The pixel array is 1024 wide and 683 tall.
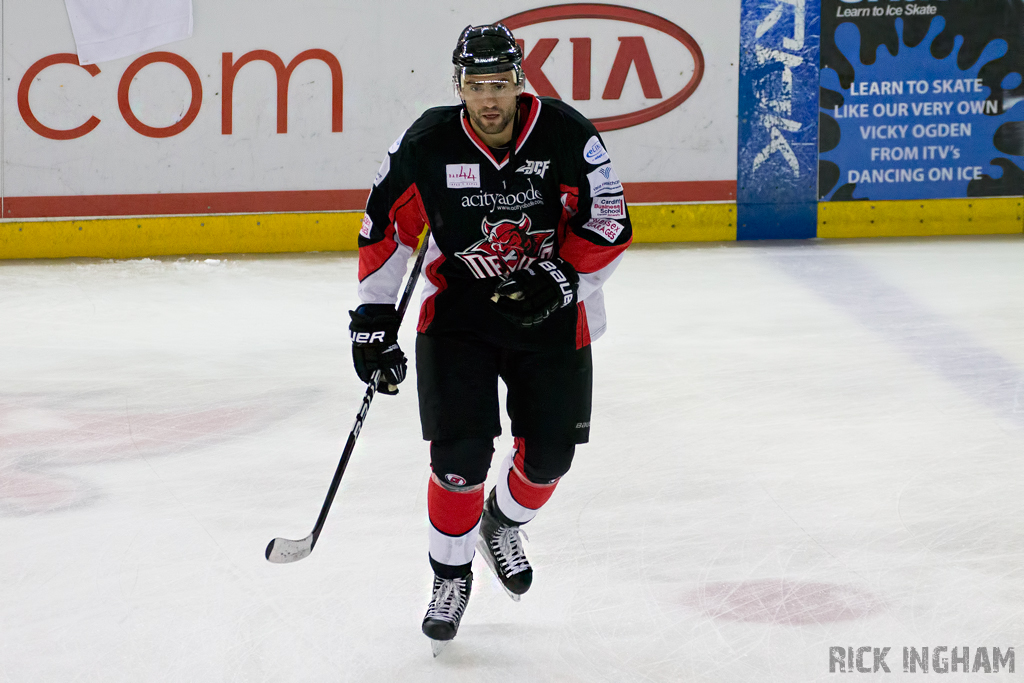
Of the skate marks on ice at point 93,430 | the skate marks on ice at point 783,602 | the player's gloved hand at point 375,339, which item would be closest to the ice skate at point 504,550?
the skate marks on ice at point 783,602

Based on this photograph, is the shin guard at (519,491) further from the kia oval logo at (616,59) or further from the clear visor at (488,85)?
the kia oval logo at (616,59)

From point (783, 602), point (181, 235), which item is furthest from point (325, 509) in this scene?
point (181, 235)

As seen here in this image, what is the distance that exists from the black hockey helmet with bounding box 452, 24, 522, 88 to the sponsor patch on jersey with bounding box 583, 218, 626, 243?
29 centimetres

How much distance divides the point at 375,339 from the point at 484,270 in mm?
235

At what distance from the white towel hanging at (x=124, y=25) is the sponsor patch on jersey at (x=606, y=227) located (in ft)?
15.4

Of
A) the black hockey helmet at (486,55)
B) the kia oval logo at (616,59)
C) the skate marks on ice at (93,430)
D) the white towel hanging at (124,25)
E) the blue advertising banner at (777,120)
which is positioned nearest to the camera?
the black hockey helmet at (486,55)

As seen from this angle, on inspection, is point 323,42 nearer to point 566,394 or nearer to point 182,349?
point 182,349

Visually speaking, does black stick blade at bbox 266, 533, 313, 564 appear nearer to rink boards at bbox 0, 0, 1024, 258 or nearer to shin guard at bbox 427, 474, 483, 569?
shin guard at bbox 427, 474, 483, 569

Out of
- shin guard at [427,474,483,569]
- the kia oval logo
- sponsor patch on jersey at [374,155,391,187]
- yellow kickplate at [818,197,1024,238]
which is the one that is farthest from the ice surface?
the kia oval logo

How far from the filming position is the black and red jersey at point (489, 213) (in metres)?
2.13

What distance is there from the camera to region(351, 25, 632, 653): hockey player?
2.12 metres

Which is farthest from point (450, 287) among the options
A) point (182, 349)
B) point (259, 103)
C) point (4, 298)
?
point (259, 103)

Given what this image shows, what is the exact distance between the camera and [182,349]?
4457 millimetres

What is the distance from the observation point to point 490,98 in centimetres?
208
